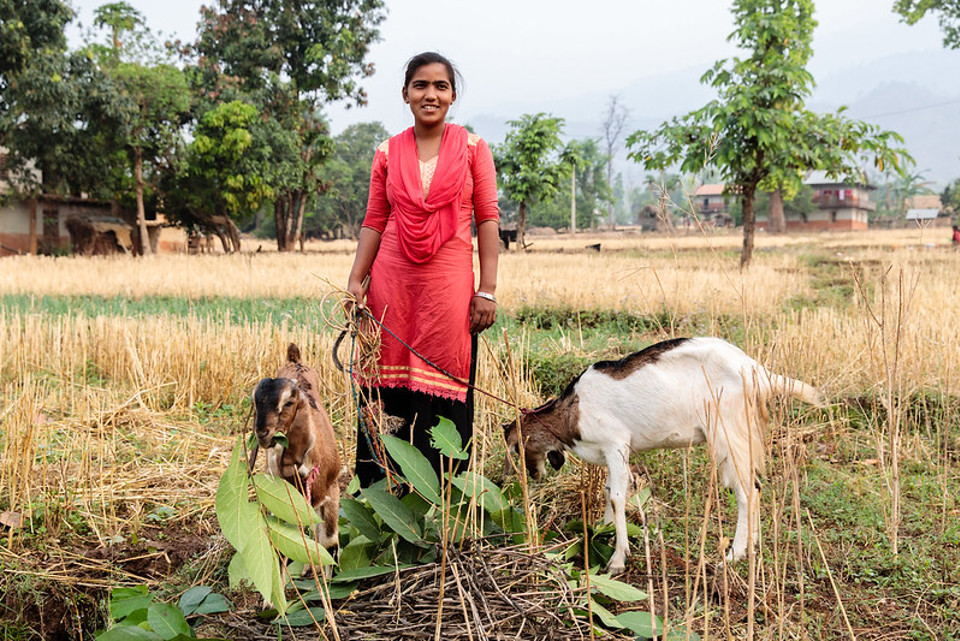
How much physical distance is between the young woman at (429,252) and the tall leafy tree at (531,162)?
23414mm

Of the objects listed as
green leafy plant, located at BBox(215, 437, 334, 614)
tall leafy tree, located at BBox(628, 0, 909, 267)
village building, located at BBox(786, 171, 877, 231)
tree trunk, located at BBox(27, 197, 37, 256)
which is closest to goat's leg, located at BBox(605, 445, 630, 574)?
green leafy plant, located at BBox(215, 437, 334, 614)

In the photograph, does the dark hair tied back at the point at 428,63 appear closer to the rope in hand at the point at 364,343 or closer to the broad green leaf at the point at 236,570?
the rope in hand at the point at 364,343

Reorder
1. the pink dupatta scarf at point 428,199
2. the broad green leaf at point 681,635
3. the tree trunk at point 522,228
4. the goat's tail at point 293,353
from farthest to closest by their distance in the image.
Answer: the tree trunk at point 522,228 → the pink dupatta scarf at point 428,199 → the goat's tail at point 293,353 → the broad green leaf at point 681,635

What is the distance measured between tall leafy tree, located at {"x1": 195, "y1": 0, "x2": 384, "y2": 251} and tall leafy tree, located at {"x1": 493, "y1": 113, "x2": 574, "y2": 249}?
21.8 ft

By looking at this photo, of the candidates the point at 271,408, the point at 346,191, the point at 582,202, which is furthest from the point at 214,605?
the point at 582,202

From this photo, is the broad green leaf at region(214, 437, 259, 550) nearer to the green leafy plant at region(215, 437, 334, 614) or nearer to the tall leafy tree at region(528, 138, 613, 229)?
the green leafy plant at region(215, 437, 334, 614)

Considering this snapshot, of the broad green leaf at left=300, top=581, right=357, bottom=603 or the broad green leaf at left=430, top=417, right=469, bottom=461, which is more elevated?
the broad green leaf at left=430, top=417, right=469, bottom=461

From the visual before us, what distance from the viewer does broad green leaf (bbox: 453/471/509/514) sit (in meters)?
2.27

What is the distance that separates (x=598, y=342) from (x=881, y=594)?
3.96 meters

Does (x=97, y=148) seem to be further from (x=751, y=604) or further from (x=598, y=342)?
(x=751, y=604)

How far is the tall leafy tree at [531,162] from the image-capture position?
2689 cm

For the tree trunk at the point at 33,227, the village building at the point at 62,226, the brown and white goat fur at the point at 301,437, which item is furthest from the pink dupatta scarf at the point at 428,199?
the tree trunk at the point at 33,227

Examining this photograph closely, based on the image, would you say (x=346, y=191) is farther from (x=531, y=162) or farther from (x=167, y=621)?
(x=167, y=621)

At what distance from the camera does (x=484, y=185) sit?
3.06m
